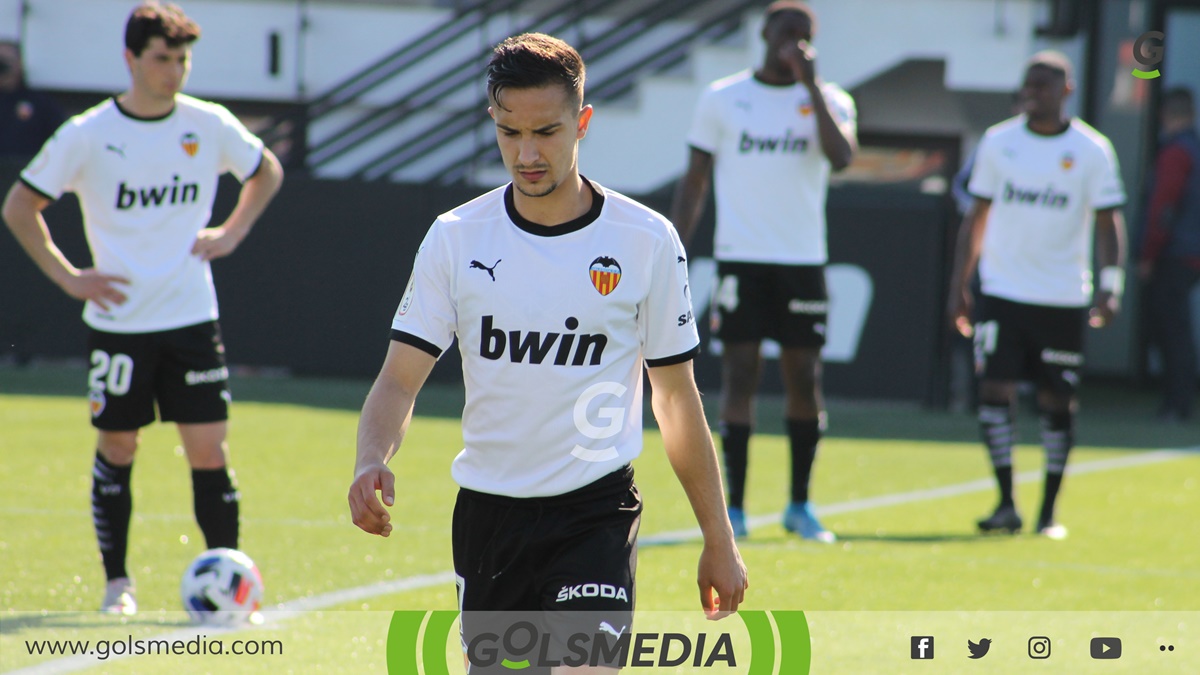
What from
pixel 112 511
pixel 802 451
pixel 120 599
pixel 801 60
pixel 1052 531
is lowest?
pixel 1052 531

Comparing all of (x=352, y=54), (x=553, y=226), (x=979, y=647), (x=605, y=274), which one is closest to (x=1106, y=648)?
(x=979, y=647)

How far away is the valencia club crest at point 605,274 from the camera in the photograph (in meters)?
3.72

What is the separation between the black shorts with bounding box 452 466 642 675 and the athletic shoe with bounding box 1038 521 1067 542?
4.62 metres

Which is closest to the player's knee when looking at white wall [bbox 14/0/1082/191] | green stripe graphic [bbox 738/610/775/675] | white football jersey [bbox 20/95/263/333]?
white football jersey [bbox 20/95/263/333]

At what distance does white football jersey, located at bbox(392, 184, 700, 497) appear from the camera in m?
3.71

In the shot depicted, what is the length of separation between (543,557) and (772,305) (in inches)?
162

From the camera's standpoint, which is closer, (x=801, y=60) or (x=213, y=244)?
(x=213, y=244)

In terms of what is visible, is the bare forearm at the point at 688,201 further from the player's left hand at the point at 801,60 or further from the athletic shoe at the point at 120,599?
the athletic shoe at the point at 120,599

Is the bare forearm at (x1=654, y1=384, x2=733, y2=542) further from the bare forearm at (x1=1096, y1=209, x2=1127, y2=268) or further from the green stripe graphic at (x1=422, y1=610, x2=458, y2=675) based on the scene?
the bare forearm at (x1=1096, y1=209, x2=1127, y2=268)

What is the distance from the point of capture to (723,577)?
3641mm

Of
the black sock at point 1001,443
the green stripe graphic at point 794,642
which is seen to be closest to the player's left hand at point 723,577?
the green stripe graphic at point 794,642

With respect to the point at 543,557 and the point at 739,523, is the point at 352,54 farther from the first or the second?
the point at 543,557

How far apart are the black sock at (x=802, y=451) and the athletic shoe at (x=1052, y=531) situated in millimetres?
1257

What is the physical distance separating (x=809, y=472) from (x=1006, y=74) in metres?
8.51
